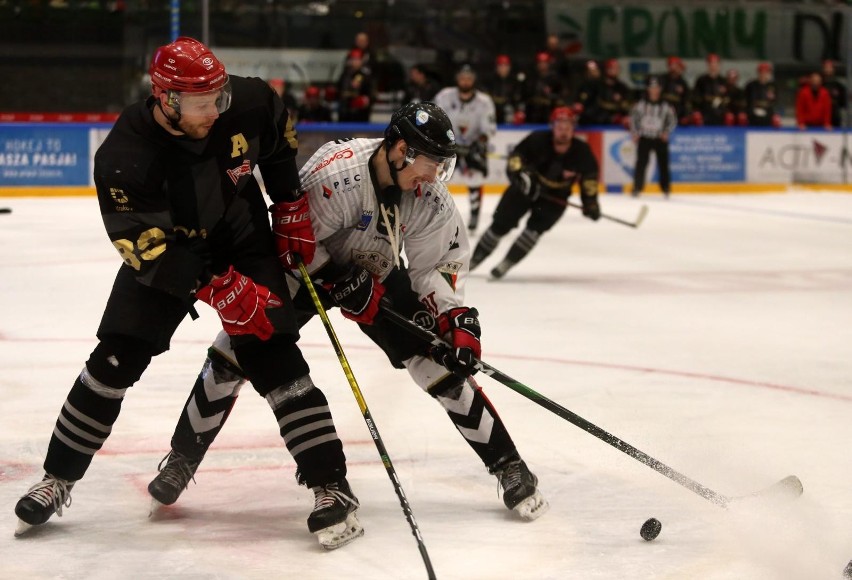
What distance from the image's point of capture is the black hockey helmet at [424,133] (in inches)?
111

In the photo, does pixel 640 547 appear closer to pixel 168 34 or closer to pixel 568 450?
pixel 568 450

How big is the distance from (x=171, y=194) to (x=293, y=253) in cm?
33

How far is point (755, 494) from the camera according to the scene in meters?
3.10

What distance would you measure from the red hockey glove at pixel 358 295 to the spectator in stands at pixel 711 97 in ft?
37.3

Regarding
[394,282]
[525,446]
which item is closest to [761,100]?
[525,446]

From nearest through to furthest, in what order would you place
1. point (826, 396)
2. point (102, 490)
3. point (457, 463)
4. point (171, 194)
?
1. point (171, 194)
2. point (102, 490)
3. point (457, 463)
4. point (826, 396)

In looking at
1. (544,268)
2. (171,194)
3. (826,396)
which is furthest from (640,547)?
(544,268)

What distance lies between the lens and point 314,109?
12.7m

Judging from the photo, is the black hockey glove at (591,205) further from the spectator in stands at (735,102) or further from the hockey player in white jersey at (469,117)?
the spectator in stands at (735,102)

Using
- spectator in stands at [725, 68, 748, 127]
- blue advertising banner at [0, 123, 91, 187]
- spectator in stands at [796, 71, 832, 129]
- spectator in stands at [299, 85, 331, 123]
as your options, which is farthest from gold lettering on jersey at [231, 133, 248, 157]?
spectator in stands at [796, 71, 832, 129]

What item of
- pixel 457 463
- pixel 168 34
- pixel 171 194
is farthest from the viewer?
pixel 168 34

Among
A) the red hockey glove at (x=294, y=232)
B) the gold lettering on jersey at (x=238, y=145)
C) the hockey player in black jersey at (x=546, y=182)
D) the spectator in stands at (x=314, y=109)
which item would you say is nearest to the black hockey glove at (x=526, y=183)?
the hockey player in black jersey at (x=546, y=182)

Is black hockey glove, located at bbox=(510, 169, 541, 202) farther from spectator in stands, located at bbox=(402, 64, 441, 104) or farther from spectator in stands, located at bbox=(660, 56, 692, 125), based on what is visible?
spectator in stands, located at bbox=(660, 56, 692, 125)

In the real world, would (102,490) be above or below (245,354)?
below
